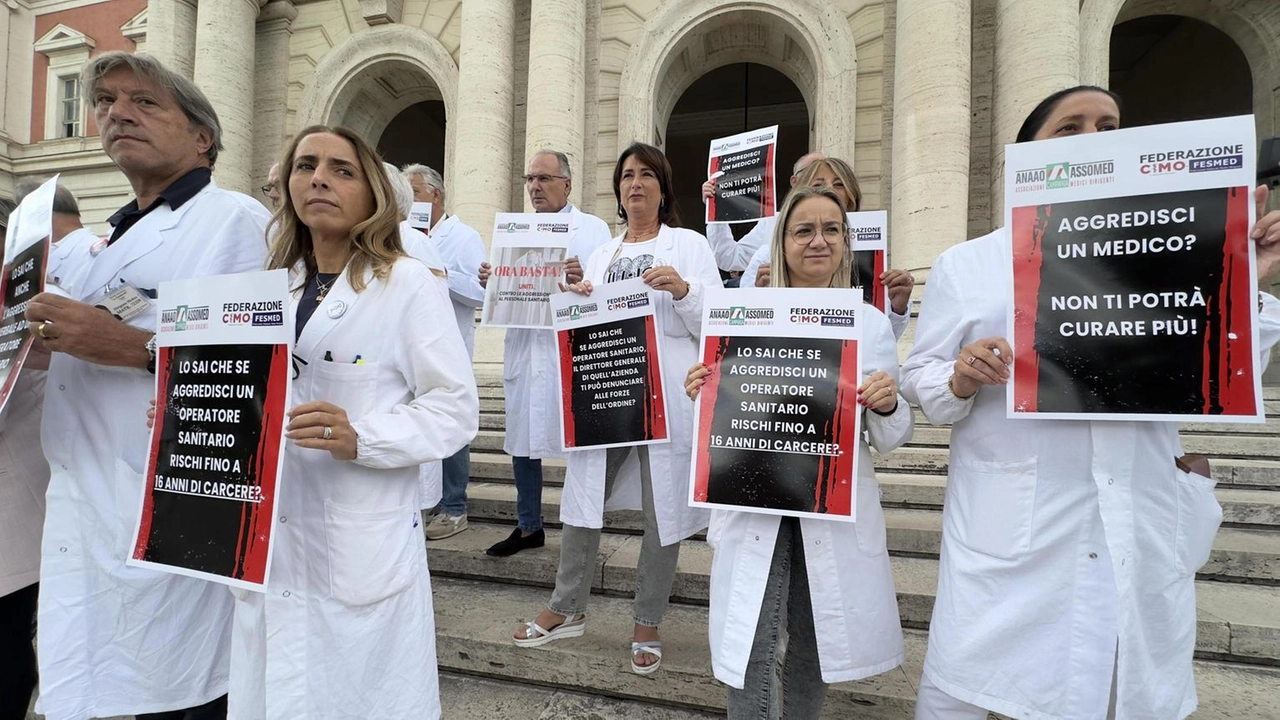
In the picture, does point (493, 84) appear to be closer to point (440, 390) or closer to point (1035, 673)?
point (440, 390)

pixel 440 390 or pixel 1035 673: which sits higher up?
pixel 440 390

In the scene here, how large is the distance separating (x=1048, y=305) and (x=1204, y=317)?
31cm

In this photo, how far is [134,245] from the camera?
1.87 m

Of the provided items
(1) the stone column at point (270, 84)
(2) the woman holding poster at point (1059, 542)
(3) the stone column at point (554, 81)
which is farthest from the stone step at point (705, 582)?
(1) the stone column at point (270, 84)

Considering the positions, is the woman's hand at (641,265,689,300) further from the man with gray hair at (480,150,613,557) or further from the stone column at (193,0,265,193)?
the stone column at (193,0,265,193)

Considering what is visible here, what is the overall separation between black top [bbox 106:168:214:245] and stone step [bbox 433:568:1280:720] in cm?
212

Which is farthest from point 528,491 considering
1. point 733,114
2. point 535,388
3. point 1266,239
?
point 733,114

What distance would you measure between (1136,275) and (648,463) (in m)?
1.85

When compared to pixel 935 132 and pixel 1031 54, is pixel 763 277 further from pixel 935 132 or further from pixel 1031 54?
pixel 1031 54

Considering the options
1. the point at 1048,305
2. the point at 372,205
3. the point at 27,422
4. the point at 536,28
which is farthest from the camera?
the point at 536,28

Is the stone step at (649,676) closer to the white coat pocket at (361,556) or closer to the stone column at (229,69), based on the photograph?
the white coat pocket at (361,556)

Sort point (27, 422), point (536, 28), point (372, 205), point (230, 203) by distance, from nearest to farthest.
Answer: point (372, 205) < point (230, 203) < point (27, 422) < point (536, 28)

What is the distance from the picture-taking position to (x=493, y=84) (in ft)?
29.6

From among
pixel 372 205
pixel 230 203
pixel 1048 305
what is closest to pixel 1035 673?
pixel 1048 305
